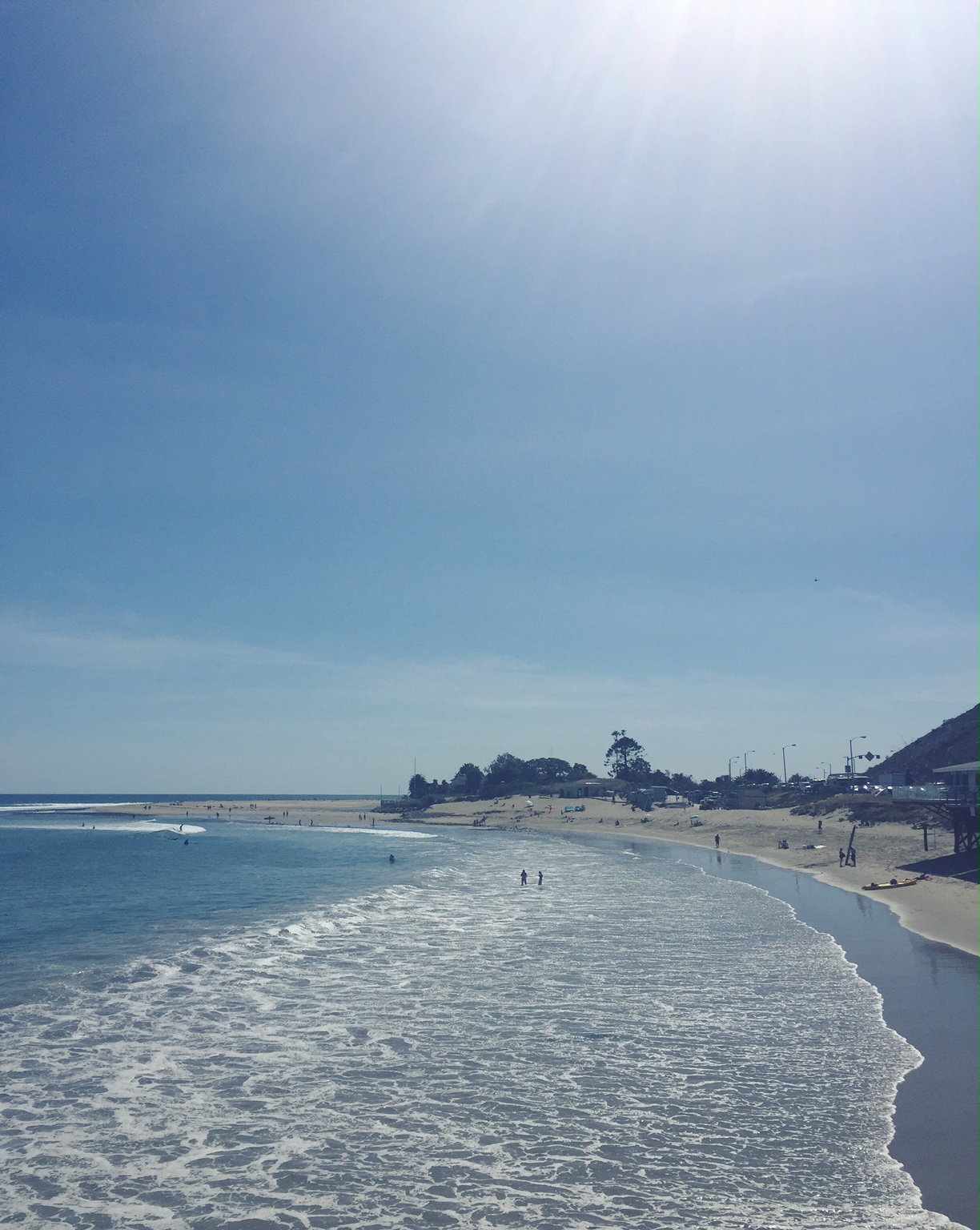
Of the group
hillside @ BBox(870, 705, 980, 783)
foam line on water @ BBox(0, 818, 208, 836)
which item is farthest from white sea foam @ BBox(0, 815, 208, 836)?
hillside @ BBox(870, 705, 980, 783)

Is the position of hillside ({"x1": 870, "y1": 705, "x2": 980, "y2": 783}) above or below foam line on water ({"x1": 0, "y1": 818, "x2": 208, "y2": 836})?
above

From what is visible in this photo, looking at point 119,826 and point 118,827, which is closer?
point 118,827

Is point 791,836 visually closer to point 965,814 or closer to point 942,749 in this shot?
point 965,814

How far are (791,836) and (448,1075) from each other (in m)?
64.2

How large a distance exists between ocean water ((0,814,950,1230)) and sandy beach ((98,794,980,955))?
6.22 m

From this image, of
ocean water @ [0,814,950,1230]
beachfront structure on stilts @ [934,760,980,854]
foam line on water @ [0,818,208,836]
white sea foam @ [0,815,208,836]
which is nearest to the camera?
ocean water @ [0,814,950,1230]

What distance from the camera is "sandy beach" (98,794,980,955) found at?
111ft

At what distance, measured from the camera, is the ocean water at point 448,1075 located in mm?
11328

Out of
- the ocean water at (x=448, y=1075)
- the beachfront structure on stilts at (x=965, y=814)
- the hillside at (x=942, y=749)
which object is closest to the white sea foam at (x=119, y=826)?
the ocean water at (x=448, y=1075)

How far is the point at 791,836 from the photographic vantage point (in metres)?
72.9

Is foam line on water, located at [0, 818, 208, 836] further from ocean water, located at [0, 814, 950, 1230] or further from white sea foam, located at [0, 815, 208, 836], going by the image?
ocean water, located at [0, 814, 950, 1230]

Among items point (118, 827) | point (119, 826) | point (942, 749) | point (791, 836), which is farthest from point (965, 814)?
point (119, 826)

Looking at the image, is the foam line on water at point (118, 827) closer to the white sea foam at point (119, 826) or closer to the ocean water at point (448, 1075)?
the white sea foam at point (119, 826)

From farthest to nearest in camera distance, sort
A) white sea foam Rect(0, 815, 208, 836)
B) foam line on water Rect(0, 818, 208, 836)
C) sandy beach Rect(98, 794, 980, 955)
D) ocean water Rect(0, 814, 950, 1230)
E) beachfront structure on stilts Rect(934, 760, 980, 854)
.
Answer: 1. white sea foam Rect(0, 815, 208, 836)
2. foam line on water Rect(0, 818, 208, 836)
3. beachfront structure on stilts Rect(934, 760, 980, 854)
4. sandy beach Rect(98, 794, 980, 955)
5. ocean water Rect(0, 814, 950, 1230)
